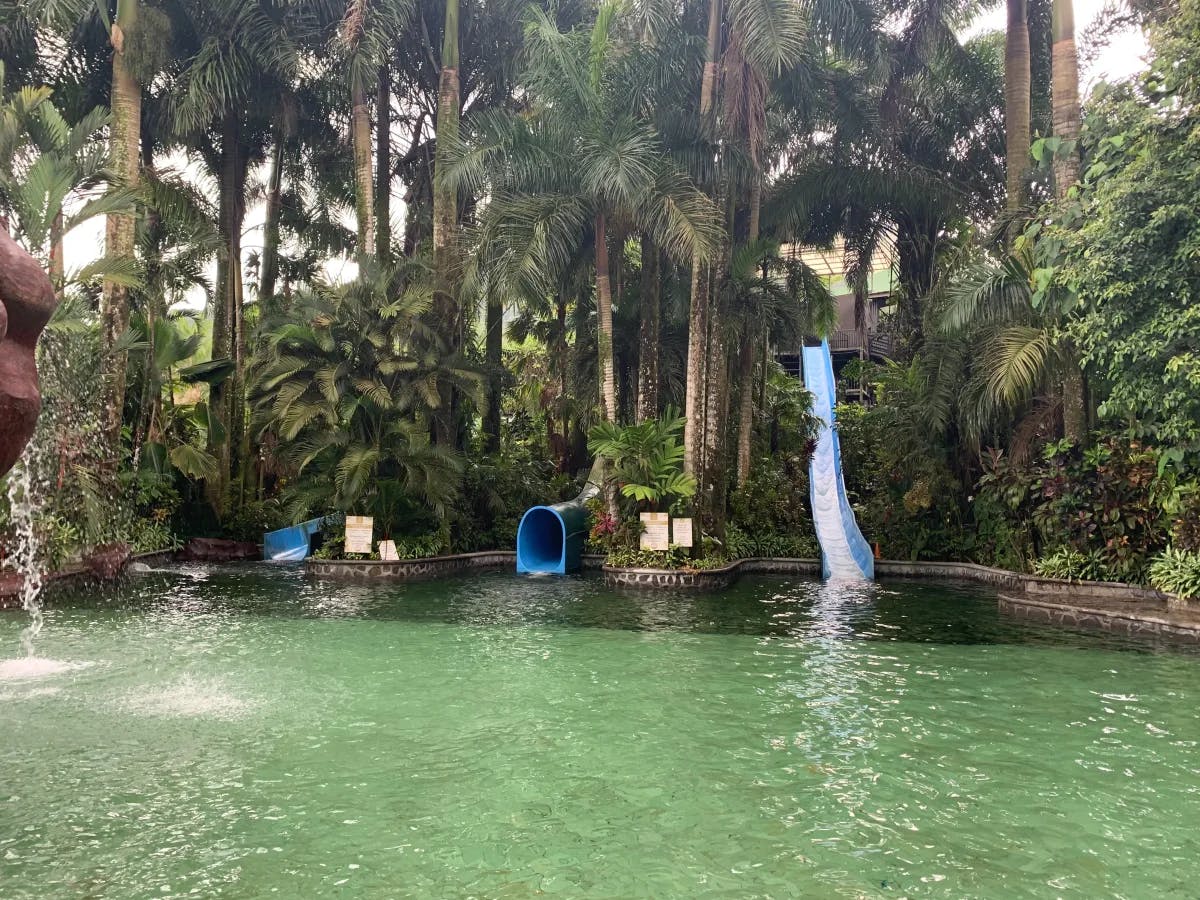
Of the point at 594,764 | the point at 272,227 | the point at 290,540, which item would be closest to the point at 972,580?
the point at 594,764

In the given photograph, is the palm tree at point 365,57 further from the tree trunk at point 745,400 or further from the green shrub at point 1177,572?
the green shrub at point 1177,572

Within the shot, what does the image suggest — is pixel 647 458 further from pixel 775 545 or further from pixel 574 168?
pixel 574 168

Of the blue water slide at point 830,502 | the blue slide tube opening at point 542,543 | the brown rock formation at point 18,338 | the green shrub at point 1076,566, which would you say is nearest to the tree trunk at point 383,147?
the blue slide tube opening at point 542,543

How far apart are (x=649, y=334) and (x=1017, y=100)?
727 centimetres

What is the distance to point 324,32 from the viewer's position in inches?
722

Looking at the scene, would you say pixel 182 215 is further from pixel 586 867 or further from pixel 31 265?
pixel 586 867

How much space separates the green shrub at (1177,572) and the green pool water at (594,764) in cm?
208

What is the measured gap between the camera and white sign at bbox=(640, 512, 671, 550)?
13859mm

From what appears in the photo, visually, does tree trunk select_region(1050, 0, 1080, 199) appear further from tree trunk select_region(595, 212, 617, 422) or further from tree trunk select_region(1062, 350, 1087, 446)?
tree trunk select_region(595, 212, 617, 422)

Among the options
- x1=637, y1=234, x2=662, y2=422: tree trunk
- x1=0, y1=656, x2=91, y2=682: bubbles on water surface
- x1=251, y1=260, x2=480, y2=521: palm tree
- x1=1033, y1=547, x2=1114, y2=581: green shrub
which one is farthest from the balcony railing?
x1=0, y1=656, x2=91, y2=682: bubbles on water surface

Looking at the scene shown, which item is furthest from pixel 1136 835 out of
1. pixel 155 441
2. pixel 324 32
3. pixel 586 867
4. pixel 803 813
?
pixel 324 32

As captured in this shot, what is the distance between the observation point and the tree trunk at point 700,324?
14.3 meters

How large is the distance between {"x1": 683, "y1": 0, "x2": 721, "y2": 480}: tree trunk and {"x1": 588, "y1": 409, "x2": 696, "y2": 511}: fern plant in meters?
0.22

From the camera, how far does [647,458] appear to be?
14.2m
